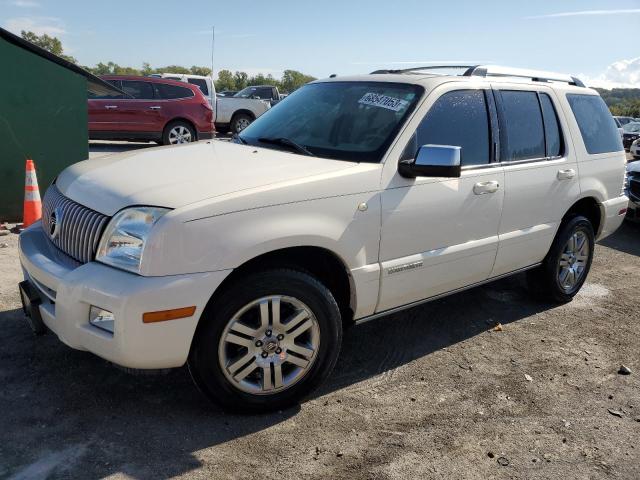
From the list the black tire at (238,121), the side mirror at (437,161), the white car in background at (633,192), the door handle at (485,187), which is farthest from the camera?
the black tire at (238,121)

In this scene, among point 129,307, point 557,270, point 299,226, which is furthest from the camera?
point 557,270

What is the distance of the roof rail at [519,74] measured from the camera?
434 centimetres

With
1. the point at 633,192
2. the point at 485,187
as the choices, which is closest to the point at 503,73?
the point at 485,187

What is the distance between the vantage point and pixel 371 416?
10.6 feet

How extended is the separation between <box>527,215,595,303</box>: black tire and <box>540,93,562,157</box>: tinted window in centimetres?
63

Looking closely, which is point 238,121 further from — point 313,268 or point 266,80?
point 266,80

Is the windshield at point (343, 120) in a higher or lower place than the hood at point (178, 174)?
higher

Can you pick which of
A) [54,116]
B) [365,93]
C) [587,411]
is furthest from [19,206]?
[587,411]

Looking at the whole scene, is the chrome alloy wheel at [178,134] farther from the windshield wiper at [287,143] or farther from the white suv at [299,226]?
the windshield wiper at [287,143]

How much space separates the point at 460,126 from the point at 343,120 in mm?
768

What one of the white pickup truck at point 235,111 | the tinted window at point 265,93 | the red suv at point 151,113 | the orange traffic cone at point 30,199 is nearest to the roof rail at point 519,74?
the orange traffic cone at point 30,199

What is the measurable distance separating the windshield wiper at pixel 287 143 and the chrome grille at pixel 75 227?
1.28 metres

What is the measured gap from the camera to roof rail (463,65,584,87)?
14.2 ft

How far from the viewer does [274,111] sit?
174 inches
